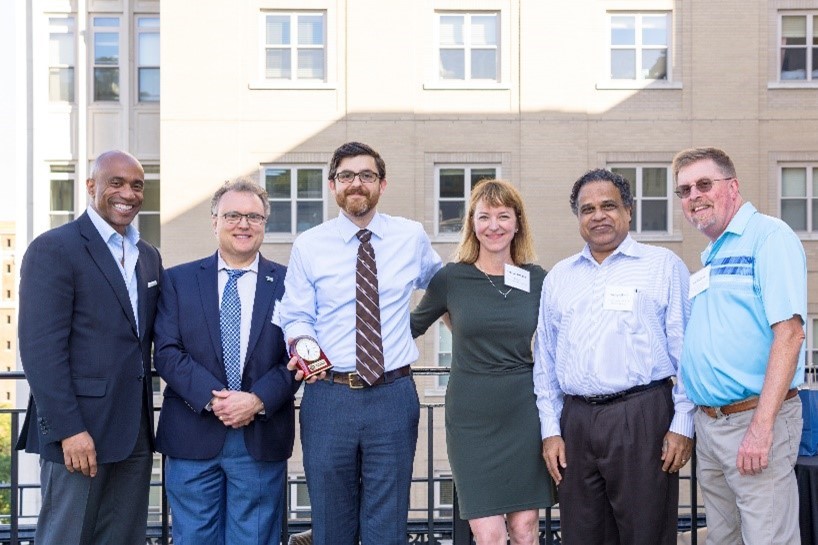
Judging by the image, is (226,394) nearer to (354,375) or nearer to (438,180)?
(354,375)

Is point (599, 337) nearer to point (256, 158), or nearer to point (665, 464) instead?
point (665, 464)

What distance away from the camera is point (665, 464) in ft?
11.2

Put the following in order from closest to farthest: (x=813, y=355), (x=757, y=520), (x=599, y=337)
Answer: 1. (x=757, y=520)
2. (x=599, y=337)
3. (x=813, y=355)

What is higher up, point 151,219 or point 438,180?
point 438,180

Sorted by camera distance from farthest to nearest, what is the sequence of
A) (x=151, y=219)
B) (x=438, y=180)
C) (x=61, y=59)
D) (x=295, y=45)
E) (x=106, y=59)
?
1. (x=61, y=59)
2. (x=106, y=59)
3. (x=151, y=219)
4. (x=295, y=45)
5. (x=438, y=180)

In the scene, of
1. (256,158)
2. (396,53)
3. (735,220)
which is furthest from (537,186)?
(735,220)

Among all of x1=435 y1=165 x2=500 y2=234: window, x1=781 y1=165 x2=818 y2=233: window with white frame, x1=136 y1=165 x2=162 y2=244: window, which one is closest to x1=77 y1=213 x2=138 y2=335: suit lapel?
x1=435 y1=165 x2=500 y2=234: window

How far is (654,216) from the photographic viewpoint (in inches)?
814

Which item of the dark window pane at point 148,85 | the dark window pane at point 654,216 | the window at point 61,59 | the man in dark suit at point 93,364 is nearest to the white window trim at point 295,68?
the dark window pane at point 148,85

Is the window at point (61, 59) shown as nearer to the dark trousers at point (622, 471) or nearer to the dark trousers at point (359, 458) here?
the dark trousers at point (359, 458)

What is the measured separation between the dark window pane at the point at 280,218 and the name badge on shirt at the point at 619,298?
17.7 metres

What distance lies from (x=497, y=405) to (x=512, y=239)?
27.7 inches

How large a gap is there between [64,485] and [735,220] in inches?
110

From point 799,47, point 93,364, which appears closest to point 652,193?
point 799,47
